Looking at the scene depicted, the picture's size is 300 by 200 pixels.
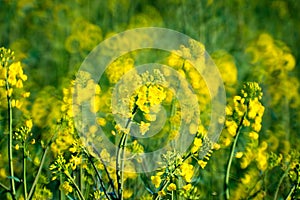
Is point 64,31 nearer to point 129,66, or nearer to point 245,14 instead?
point 245,14

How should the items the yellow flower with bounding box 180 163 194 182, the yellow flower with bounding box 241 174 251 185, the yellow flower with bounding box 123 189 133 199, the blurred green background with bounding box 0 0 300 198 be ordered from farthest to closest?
the blurred green background with bounding box 0 0 300 198 → the yellow flower with bounding box 241 174 251 185 → the yellow flower with bounding box 123 189 133 199 → the yellow flower with bounding box 180 163 194 182

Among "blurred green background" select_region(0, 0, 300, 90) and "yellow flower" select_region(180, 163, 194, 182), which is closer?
"yellow flower" select_region(180, 163, 194, 182)

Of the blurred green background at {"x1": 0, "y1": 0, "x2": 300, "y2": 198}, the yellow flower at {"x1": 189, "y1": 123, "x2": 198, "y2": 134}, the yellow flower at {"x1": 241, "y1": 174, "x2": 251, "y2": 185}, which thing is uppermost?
the blurred green background at {"x1": 0, "y1": 0, "x2": 300, "y2": 198}

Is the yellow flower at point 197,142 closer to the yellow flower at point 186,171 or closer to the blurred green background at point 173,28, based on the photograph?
the yellow flower at point 186,171

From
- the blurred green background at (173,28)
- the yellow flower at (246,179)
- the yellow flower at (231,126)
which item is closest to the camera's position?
the yellow flower at (231,126)

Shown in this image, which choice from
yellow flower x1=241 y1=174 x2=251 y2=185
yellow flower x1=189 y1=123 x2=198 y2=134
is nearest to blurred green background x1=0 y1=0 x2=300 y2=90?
yellow flower x1=241 y1=174 x2=251 y2=185

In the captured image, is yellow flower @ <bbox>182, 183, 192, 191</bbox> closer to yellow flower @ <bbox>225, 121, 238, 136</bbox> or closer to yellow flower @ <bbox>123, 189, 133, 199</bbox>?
yellow flower @ <bbox>225, 121, 238, 136</bbox>

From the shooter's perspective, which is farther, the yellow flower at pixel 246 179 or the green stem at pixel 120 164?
the yellow flower at pixel 246 179

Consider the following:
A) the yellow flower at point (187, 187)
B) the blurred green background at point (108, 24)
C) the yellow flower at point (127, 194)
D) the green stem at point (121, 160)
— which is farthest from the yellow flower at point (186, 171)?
the blurred green background at point (108, 24)

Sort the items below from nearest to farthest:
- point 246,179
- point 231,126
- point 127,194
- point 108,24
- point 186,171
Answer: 1. point 186,171
2. point 231,126
3. point 127,194
4. point 246,179
5. point 108,24

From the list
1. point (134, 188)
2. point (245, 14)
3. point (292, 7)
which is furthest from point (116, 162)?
point (292, 7)

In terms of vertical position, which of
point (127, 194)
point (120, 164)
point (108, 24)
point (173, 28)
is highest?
point (108, 24)

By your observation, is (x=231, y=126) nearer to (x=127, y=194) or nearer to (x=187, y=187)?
(x=187, y=187)

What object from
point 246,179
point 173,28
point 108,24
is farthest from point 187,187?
point 108,24
